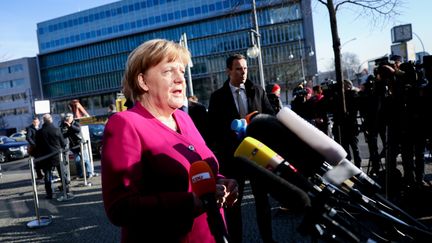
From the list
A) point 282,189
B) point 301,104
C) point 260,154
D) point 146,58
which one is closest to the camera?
point 282,189

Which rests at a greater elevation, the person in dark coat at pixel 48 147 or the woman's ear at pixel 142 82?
the woman's ear at pixel 142 82

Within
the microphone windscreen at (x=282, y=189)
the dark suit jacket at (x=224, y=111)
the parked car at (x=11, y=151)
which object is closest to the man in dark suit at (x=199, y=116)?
the dark suit jacket at (x=224, y=111)

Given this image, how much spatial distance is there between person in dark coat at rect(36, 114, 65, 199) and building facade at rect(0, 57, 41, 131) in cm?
9392

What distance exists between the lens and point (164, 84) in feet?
6.09

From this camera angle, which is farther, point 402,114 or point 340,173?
point 402,114

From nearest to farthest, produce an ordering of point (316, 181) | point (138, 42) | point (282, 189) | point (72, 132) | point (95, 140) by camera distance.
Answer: point (282, 189)
point (316, 181)
point (72, 132)
point (95, 140)
point (138, 42)

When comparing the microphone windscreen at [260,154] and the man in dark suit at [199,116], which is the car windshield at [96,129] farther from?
the microphone windscreen at [260,154]

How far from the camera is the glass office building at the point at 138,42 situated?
7425cm

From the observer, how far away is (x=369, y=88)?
7242mm

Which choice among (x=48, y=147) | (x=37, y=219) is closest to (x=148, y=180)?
(x=37, y=219)

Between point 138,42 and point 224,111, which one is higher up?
point 138,42

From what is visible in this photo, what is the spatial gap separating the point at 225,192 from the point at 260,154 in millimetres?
435

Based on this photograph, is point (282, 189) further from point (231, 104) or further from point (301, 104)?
point (301, 104)

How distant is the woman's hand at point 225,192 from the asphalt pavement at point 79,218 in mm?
1788
